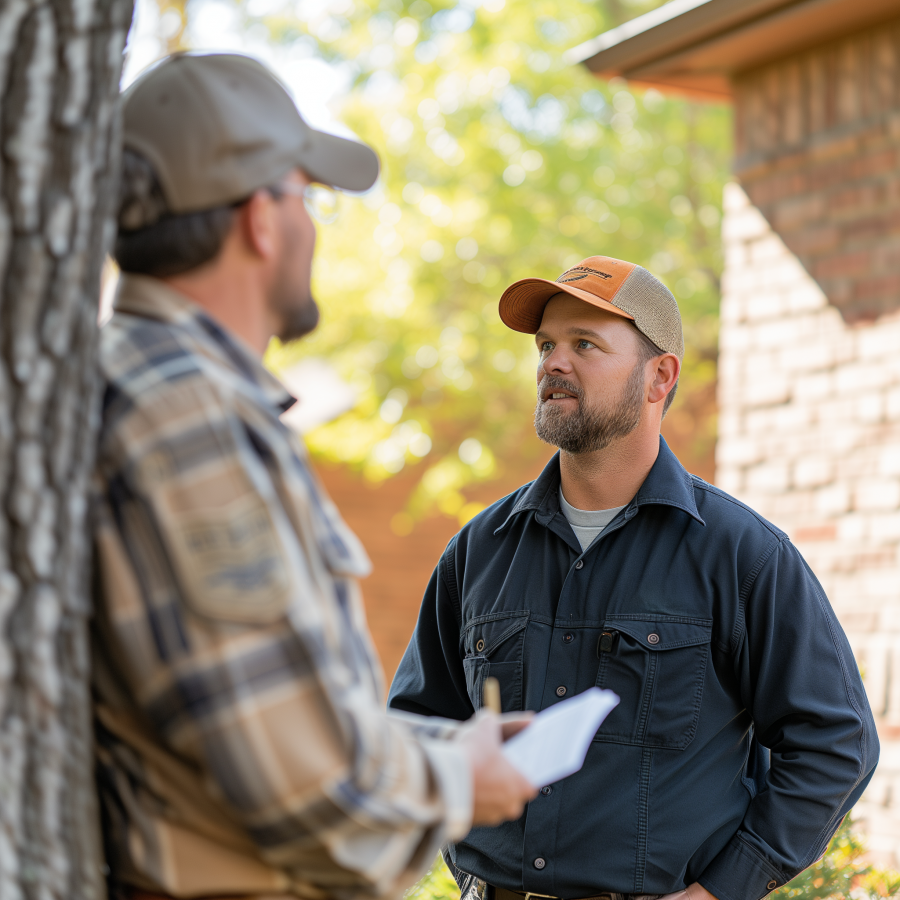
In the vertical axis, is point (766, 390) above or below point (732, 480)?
above

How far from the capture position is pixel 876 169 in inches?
209

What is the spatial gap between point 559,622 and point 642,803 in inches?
17.6

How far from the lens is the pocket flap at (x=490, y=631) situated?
8.79 ft

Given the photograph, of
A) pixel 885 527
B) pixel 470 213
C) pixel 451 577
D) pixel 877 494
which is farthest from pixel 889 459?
pixel 470 213

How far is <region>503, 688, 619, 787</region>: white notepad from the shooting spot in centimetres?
157

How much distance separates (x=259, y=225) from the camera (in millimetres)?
1566

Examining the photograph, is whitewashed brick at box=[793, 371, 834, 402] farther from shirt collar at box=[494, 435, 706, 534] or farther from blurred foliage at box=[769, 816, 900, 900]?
shirt collar at box=[494, 435, 706, 534]

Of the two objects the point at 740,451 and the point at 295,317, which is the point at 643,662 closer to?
the point at 295,317

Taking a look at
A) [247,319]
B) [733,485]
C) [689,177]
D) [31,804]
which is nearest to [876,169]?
[733,485]

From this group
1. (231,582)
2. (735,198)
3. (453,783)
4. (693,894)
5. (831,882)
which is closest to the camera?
(231,582)

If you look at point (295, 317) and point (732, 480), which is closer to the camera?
point (295, 317)

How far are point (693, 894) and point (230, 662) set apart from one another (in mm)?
1536

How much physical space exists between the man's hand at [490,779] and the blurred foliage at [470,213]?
29.1ft

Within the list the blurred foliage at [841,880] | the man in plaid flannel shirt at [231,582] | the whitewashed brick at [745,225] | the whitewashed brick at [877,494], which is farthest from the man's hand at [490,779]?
the whitewashed brick at [745,225]
